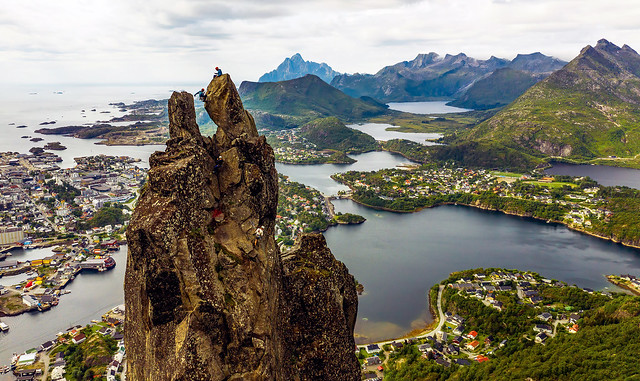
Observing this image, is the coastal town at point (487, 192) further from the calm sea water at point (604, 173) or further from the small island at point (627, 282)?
the small island at point (627, 282)

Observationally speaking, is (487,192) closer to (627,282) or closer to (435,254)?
(435,254)

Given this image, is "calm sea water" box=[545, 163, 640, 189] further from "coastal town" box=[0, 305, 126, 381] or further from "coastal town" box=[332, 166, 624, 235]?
"coastal town" box=[0, 305, 126, 381]

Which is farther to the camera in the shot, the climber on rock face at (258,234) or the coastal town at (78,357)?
the coastal town at (78,357)

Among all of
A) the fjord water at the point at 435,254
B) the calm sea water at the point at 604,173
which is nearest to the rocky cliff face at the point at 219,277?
the fjord water at the point at 435,254

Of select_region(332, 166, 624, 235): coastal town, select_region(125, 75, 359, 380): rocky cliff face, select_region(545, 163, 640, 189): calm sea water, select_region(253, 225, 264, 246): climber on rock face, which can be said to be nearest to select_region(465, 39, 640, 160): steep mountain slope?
select_region(545, 163, 640, 189): calm sea water

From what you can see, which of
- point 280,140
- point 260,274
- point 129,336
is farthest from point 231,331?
point 280,140

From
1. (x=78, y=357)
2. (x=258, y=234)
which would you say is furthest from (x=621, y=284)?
(x=78, y=357)
